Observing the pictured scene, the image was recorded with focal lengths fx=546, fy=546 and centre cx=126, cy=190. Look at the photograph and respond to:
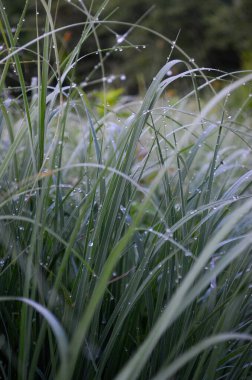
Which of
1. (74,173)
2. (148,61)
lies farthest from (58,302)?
(148,61)

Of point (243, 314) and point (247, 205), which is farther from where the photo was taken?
point (243, 314)

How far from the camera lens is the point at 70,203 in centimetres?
189

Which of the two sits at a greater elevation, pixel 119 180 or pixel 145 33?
pixel 119 180

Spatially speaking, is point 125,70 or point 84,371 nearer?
point 84,371

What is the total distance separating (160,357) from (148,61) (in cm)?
1515

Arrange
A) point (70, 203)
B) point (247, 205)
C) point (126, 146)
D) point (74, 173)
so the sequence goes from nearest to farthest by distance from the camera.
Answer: point (247, 205) → point (126, 146) → point (70, 203) → point (74, 173)

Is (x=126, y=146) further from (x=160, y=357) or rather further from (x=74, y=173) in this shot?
(x=74, y=173)

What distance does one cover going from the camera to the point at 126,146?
4.75ft

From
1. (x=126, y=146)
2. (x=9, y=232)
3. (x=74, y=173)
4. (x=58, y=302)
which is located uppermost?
(x=126, y=146)

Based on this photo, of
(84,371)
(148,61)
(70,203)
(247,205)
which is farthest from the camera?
(148,61)

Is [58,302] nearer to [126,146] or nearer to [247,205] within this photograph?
[126,146]

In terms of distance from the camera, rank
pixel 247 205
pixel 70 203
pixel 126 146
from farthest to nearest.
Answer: pixel 70 203 → pixel 126 146 → pixel 247 205

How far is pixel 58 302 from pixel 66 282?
63mm

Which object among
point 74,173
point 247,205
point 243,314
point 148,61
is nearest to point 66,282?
point 243,314
